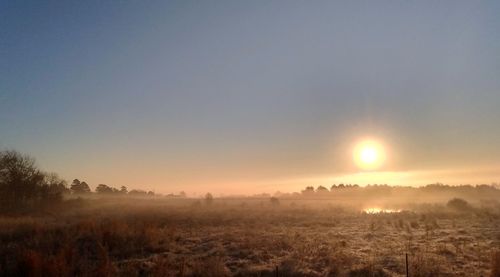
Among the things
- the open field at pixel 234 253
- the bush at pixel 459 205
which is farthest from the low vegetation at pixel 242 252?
the bush at pixel 459 205

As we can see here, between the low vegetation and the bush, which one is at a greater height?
the bush

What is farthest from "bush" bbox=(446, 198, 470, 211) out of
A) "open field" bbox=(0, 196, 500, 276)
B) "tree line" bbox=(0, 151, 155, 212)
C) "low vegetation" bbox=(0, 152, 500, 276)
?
"tree line" bbox=(0, 151, 155, 212)

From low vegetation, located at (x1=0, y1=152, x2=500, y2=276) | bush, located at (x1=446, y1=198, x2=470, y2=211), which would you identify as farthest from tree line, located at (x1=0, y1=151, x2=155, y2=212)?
bush, located at (x1=446, y1=198, x2=470, y2=211)

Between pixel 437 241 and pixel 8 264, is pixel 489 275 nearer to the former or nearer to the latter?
pixel 437 241

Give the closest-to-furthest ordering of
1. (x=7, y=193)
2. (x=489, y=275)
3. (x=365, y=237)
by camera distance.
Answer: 1. (x=489, y=275)
2. (x=365, y=237)
3. (x=7, y=193)

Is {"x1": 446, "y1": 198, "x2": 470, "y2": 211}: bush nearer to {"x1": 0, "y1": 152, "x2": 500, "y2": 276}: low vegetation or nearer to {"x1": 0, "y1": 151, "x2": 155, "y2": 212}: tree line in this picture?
{"x1": 0, "y1": 152, "x2": 500, "y2": 276}: low vegetation

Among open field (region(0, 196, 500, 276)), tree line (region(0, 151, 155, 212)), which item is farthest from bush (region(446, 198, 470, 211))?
tree line (region(0, 151, 155, 212))

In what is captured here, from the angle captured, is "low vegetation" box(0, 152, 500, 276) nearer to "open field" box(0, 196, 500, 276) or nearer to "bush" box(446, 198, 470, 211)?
"open field" box(0, 196, 500, 276)

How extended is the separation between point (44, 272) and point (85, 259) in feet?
10.5

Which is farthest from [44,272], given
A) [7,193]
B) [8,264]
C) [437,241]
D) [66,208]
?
[66,208]

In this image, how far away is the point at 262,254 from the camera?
1955 centimetres

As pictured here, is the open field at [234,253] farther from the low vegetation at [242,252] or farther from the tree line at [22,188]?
the tree line at [22,188]

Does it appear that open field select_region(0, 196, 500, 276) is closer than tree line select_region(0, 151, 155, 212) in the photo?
Yes

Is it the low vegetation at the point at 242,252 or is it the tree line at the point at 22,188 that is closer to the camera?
the low vegetation at the point at 242,252
